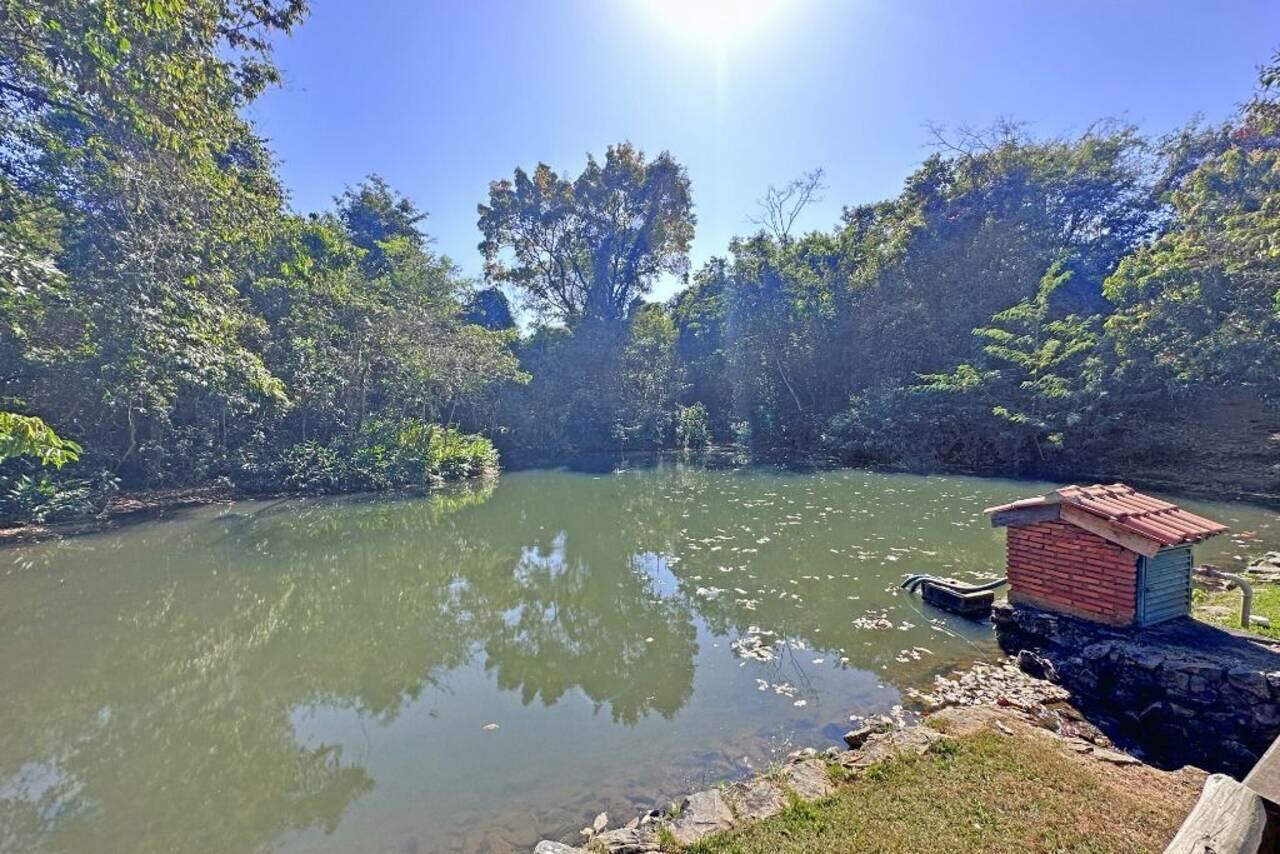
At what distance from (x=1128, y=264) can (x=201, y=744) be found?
1806 cm

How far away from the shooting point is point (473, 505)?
40.8 feet

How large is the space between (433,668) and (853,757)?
3.56m

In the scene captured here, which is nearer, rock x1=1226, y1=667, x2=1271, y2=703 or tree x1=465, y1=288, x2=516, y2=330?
rock x1=1226, y1=667, x2=1271, y2=703

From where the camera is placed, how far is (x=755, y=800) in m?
2.65

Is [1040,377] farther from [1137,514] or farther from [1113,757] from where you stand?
[1113,757]

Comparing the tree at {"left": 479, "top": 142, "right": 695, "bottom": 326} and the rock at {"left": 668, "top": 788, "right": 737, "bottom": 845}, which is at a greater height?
the tree at {"left": 479, "top": 142, "right": 695, "bottom": 326}

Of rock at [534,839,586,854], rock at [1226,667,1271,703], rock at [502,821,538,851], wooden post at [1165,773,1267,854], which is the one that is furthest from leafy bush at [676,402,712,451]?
wooden post at [1165,773,1267,854]

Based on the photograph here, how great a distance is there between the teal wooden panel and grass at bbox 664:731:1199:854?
1.54 meters

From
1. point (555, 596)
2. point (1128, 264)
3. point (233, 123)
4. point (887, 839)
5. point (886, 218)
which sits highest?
point (886, 218)

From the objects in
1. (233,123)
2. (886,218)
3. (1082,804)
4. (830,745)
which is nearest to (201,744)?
(830,745)

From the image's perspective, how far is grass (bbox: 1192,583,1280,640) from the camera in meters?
4.14

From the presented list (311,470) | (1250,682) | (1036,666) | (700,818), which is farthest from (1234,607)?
(311,470)

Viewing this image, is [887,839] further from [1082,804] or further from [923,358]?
[923,358]

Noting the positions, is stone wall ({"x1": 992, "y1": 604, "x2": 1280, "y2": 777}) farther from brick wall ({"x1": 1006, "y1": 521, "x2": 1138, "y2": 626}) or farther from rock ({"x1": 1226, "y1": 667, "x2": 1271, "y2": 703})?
brick wall ({"x1": 1006, "y1": 521, "x2": 1138, "y2": 626})
